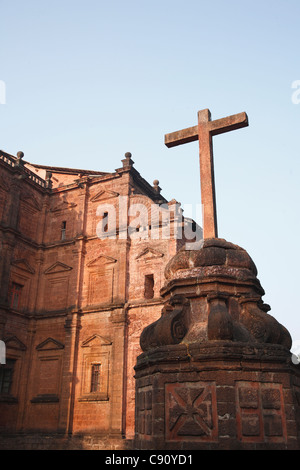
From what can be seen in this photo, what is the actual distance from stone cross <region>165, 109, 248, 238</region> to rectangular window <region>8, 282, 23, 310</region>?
18526 mm

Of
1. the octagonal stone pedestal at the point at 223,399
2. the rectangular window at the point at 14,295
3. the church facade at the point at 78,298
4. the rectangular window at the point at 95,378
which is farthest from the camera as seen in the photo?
the rectangular window at the point at 14,295

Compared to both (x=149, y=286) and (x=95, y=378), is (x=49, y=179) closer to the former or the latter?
(x=149, y=286)

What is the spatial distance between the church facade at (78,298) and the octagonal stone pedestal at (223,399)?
1551 centimetres

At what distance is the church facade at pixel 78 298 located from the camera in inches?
819

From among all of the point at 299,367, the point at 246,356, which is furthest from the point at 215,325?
the point at 299,367

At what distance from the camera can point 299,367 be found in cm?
501

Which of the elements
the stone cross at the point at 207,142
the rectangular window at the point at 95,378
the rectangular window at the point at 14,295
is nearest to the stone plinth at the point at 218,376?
the stone cross at the point at 207,142

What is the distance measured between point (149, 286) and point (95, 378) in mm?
5451

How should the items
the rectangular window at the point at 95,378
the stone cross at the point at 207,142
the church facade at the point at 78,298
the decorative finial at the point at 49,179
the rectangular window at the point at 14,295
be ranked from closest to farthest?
1. the stone cross at the point at 207,142
2. the church facade at the point at 78,298
3. the rectangular window at the point at 95,378
4. the rectangular window at the point at 14,295
5. the decorative finial at the point at 49,179

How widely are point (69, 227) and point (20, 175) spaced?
14.0 ft

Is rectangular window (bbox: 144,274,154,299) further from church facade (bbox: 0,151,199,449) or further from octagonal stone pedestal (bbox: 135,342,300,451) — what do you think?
octagonal stone pedestal (bbox: 135,342,300,451)

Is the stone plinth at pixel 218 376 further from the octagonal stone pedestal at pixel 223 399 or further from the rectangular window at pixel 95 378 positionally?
the rectangular window at pixel 95 378

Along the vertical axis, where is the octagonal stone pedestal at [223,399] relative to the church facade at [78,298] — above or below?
below

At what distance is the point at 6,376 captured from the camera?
869 inches
